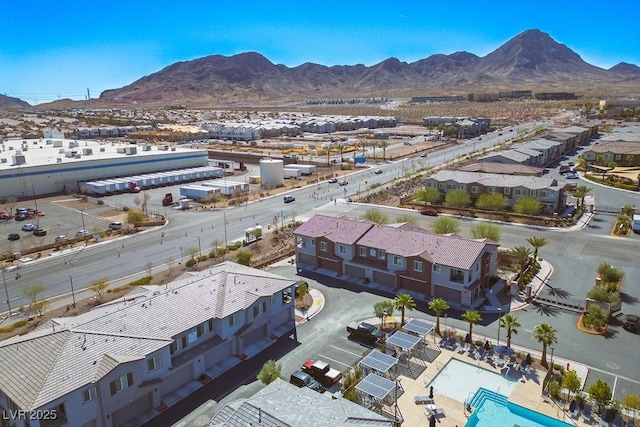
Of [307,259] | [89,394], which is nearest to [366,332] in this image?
[307,259]

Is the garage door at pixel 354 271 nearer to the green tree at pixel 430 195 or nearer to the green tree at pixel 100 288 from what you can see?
the green tree at pixel 100 288

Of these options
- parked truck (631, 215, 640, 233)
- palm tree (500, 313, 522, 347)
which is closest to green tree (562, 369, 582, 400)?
palm tree (500, 313, 522, 347)

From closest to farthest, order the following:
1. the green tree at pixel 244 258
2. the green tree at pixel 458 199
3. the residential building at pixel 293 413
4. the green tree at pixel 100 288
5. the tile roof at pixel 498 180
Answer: the residential building at pixel 293 413, the green tree at pixel 100 288, the green tree at pixel 244 258, the tile roof at pixel 498 180, the green tree at pixel 458 199

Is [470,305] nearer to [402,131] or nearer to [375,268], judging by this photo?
[375,268]

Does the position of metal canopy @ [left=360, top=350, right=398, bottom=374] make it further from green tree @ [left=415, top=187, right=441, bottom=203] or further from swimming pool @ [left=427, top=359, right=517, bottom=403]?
green tree @ [left=415, top=187, right=441, bottom=203]

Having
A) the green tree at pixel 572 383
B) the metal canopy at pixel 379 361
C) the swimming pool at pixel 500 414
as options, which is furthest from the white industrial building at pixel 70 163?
the green tree at pixel 572 383

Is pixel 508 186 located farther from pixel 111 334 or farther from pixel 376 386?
pixel 111 334
